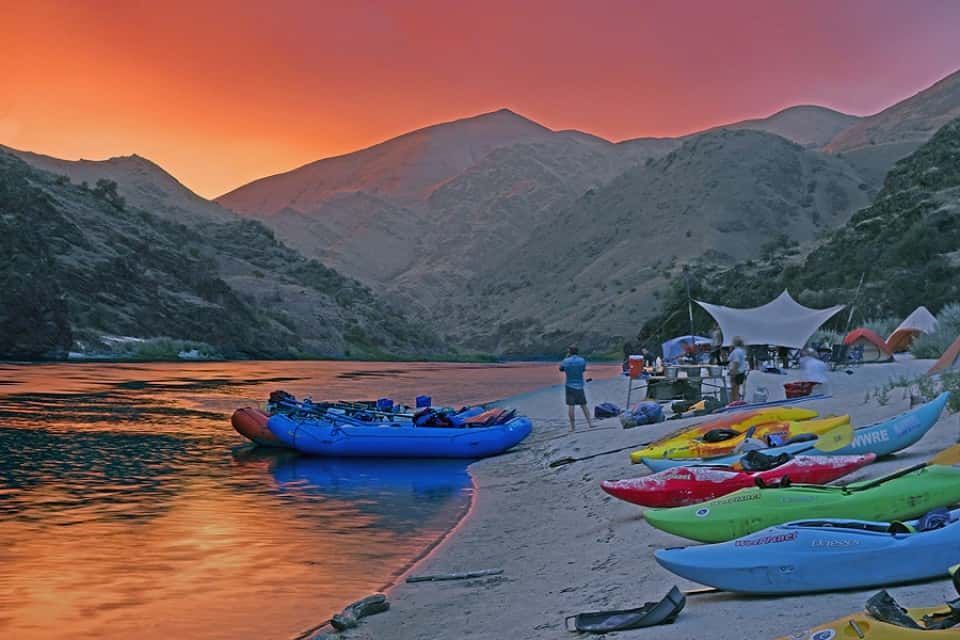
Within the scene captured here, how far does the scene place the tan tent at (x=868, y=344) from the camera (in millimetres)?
32719

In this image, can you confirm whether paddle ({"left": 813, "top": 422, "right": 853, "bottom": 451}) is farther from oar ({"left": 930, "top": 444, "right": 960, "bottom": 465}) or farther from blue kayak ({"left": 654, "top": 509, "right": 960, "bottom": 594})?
blue kayak ({"left": 654, "top": 509, "right": 960, "bottom": 594})

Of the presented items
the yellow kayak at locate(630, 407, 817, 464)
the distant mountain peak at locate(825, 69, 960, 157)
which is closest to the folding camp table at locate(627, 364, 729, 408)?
the yellow kayak at locate(630, 407, 817, 464)

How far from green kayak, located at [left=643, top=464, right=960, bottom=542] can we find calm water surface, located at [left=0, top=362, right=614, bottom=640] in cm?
389

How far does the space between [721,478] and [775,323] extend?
21.0 meters

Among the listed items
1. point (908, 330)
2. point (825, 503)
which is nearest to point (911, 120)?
point (908, 330)

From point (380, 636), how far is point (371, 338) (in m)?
86.9

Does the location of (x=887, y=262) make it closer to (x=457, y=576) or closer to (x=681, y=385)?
(x=681, y=385)

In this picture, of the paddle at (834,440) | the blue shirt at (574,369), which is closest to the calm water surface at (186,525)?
the blue shirt at (574,369)

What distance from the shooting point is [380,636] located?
8.49 meters

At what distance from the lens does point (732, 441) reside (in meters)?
13.4

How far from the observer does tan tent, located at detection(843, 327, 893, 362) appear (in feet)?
107

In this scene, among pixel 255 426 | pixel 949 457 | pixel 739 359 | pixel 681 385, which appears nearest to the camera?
pixel 949 457

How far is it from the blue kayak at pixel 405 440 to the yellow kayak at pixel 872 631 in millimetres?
16616

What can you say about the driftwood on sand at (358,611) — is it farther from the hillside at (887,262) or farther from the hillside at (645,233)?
the hillside at (645,233)
